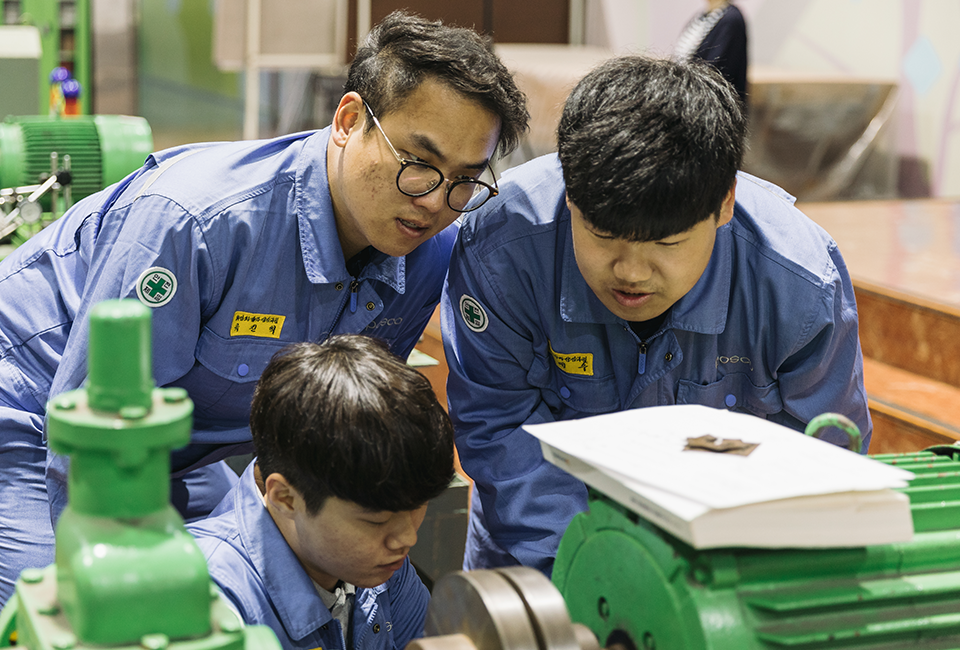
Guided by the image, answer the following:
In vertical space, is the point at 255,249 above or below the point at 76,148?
above

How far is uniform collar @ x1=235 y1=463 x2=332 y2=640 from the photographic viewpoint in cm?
103

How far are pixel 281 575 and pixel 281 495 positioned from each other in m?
0.08

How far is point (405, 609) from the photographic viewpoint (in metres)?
1.26

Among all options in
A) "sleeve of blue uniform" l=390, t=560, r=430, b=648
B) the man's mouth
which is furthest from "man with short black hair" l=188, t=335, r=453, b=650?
the man's mouth

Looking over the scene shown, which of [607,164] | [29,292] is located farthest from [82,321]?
[607,164]

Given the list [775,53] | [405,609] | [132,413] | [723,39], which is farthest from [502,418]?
[775,53]

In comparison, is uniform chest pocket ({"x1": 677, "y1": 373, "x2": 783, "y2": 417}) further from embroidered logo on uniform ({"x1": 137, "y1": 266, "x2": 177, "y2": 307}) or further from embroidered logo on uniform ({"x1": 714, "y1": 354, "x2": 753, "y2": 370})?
embroidered logo on uniform ({"x1": 137, "y1": 266, "x2": 177, "y2": 307})

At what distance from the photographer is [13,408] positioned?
5.30 ft

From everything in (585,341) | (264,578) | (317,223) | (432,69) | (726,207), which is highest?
(432,69)

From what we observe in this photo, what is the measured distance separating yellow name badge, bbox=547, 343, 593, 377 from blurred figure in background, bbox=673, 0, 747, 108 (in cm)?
298

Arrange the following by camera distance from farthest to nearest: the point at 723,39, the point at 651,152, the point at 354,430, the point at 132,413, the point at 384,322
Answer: the point at 723,39 → the point at 384,322 → the point at 651,152 → the point at 354,430 → the point at 132,413

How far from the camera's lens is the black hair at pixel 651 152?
3.64 ft

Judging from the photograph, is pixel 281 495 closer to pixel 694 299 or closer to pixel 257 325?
pixel 257 325

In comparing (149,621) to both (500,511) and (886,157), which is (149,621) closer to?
(500,511)
